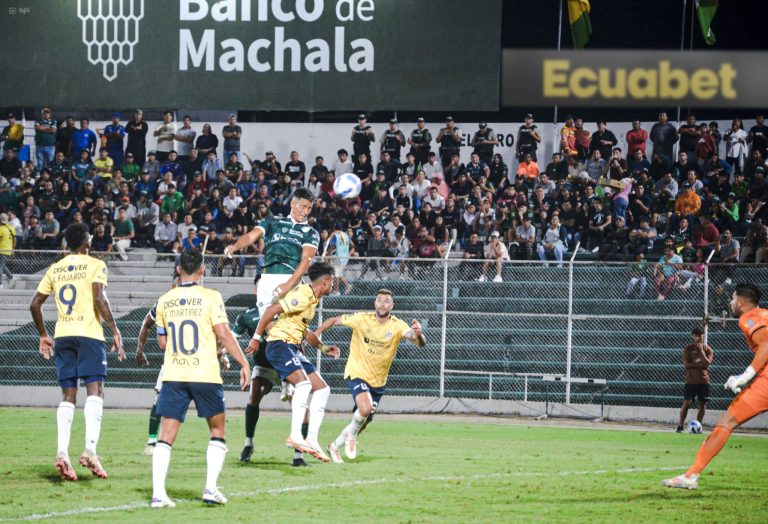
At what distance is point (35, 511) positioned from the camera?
909 centimetres

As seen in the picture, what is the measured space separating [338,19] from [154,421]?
17928mm

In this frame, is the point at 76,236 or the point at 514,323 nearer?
the point at 76,236

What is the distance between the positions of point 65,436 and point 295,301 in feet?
9.94

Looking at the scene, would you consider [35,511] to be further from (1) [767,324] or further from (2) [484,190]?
(2) [484,190]

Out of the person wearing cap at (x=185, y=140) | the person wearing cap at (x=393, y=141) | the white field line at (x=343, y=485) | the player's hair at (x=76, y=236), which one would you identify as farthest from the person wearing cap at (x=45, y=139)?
the white field line at (x=343, y=485)

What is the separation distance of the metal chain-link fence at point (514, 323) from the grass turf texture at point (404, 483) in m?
5.63

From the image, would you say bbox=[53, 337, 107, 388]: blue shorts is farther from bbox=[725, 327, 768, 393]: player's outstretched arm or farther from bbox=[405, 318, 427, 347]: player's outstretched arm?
bbox=[725, 327, 768, 393]: player's outstretched arm

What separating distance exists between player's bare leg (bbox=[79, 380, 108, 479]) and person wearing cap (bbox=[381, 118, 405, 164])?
61.2 feet

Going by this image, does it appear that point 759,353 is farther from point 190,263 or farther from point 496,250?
point 496,250

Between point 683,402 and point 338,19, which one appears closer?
point 683,402

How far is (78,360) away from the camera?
1108cm

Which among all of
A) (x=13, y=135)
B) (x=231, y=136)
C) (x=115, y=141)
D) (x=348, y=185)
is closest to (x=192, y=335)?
(x=348, y=185)

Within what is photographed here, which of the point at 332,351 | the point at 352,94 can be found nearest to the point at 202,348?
the point at 332,351

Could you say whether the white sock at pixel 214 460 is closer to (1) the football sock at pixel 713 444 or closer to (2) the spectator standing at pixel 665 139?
(1) the football sock at pixel 713 444
